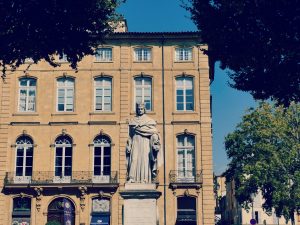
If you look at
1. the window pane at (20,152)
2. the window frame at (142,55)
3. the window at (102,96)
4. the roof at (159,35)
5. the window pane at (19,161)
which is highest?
the roof at (159,35)

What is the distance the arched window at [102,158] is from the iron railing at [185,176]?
169 inches

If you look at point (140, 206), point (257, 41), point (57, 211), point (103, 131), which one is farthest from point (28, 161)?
point (257, 41)

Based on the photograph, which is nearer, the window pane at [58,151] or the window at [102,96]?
the window pane at [58,151]

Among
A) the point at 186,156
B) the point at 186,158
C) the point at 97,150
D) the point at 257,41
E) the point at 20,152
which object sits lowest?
the point at 186,158

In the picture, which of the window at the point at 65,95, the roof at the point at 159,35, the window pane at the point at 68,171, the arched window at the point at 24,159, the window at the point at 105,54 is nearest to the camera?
the arched window at the point at 24,159

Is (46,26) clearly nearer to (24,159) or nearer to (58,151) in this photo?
(58,151)

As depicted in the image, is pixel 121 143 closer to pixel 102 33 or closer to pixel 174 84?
pixel 174 84

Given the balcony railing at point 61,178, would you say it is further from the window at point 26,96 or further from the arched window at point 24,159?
the window at point 26,96

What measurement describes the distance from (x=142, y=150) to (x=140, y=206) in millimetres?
1604

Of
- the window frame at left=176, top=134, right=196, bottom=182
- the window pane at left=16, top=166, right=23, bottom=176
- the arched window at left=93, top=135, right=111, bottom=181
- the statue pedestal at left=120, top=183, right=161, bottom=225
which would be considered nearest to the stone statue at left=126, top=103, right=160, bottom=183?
the statue pedestal at left=120, top=183, right=161, bottom=225

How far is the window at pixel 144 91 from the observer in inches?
1500

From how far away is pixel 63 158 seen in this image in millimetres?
36875

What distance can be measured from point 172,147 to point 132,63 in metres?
6.65

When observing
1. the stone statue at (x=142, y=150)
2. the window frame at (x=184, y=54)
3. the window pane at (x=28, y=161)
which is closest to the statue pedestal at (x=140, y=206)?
the stone statue at (x=142, y=150)
